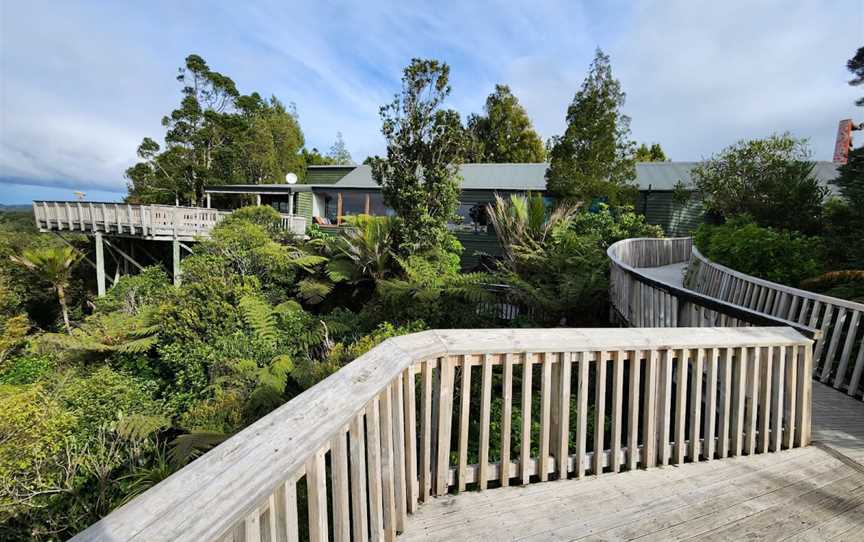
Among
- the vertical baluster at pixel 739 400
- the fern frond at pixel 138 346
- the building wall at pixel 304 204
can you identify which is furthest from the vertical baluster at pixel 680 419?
the building wall at pixel 304 204

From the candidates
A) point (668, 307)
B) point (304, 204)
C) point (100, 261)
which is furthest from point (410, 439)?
point (304, 204)

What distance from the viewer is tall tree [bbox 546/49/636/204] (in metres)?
13.7

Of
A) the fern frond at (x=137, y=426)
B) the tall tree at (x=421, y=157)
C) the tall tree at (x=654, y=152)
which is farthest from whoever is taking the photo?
the tall tree at (x=654, y=152)

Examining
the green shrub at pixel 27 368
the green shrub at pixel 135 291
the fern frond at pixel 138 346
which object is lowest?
the green shrub at pixel 27 368

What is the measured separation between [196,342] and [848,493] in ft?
29.2

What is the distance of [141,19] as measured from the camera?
29.2 feet

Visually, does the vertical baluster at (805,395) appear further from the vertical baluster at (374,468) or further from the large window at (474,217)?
the large window at (474,217)

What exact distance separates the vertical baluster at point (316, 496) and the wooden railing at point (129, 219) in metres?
14.7

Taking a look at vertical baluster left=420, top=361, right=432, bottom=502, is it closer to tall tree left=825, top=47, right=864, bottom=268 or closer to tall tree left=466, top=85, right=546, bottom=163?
tall tree left=825, top=47, right=864, bottom=268

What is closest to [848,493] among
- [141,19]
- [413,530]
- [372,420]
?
[413,530]

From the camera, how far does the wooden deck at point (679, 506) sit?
5.84 feet

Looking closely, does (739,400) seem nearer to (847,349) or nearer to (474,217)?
(847,349)

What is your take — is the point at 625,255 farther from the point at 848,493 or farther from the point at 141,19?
the point at 141,19

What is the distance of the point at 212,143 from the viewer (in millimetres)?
31656
